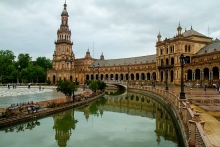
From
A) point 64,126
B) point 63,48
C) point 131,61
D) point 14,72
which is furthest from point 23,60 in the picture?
point 64,126

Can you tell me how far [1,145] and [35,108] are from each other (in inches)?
301

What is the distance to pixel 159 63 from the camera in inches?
2849

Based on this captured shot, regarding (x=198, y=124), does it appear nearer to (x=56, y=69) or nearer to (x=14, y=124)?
(x=14, y=124)

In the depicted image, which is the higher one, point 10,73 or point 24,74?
point 10,73

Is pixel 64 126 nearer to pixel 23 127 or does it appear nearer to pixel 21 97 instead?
pixel 23 127

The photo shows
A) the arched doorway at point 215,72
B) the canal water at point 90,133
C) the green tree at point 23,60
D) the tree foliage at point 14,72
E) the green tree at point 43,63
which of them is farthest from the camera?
the green tree at point 43,63

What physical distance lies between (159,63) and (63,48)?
145 feet

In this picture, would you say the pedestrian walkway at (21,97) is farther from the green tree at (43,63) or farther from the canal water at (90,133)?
the green tree at (43,63)

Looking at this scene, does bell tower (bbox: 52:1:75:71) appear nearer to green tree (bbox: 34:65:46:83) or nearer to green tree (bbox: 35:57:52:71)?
green tree (bbox: 34:65:46:83)

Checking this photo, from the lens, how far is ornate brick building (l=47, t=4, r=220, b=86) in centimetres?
5519

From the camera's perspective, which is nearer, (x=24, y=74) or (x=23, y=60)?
(x=24, y=74)

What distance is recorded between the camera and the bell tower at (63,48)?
9369 cm

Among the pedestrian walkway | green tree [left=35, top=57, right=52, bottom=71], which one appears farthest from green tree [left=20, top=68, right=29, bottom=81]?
the pedestrian walkway

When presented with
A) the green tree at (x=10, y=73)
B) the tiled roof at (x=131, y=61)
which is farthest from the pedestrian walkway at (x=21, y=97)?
the green tree at (x=10, y=73)
